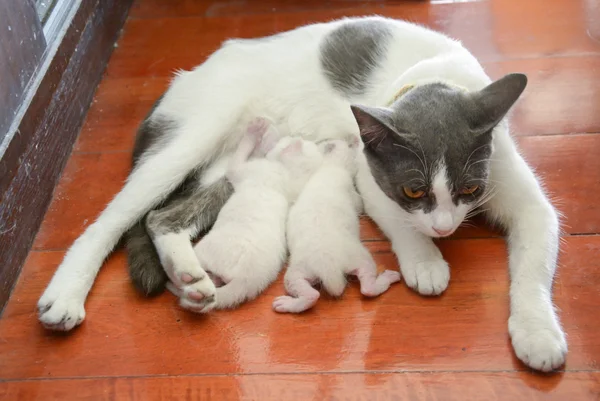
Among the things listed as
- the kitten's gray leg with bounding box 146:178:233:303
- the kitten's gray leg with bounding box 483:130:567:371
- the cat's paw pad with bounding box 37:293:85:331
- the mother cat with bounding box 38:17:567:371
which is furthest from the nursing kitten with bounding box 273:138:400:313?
the cat's paw pad with bounding box 37:293:85:331

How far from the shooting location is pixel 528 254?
67.3 inches

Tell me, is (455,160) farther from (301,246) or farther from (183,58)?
(183,58)

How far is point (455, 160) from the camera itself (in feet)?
5.24

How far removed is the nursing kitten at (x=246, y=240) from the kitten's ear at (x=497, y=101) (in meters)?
0.50

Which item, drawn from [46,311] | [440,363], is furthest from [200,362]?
[440,363]

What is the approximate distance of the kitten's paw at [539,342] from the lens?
4.93 feet

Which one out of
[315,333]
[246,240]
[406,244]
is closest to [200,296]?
[246,240]

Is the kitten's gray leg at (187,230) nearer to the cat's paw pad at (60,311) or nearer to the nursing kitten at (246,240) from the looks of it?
the nursing kitten at (246,240)

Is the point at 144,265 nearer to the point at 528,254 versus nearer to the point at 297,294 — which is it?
the point at 297,294

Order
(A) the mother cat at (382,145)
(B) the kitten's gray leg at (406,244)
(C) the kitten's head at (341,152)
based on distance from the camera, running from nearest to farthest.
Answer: (A) the mother cat at (382,145) → (B) the kitten's gray leg at (406,244) → (C) the kitten's head at (341,152)

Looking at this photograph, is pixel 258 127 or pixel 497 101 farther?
pixel 258 127

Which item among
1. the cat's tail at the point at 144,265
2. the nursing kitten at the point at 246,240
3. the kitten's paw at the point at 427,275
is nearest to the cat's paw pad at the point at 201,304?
the nursing kitten at the point at 246,240

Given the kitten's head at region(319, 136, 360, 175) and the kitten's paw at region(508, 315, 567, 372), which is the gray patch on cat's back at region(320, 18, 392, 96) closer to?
the kitten's head at region(319, 136, 360, 175)

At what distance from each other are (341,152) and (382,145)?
1.06 ft
